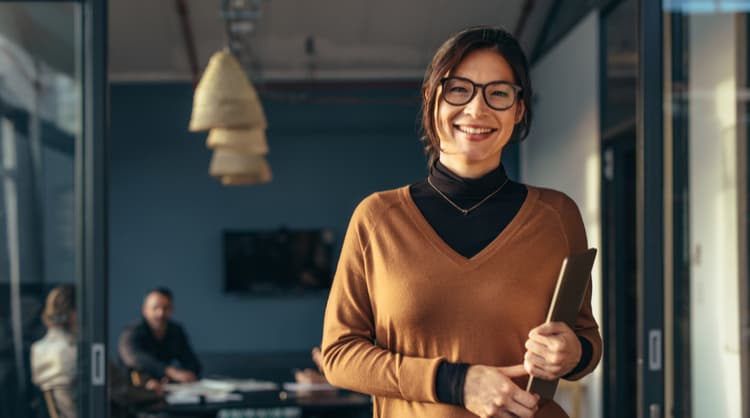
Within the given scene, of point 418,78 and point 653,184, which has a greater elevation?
point 418,78

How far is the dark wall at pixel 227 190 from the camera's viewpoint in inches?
408

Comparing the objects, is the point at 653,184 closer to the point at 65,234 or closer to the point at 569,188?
the point at 65,234

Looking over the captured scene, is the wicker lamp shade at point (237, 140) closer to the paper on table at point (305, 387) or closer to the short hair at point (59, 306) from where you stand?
the paper on table at point (305, 387)

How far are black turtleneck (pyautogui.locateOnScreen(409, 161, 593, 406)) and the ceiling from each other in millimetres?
6937

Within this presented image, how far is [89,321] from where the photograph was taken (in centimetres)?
296

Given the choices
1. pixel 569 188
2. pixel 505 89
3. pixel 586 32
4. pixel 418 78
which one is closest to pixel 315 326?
pixel 418 78

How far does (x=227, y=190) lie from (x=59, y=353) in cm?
721

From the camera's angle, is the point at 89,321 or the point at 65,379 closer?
the point at 89,321

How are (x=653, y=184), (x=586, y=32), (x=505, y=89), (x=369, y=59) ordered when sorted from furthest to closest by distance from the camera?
(x=369, y=59), (x=586, y=32), (x=653, y=184), (x=505, y=89)

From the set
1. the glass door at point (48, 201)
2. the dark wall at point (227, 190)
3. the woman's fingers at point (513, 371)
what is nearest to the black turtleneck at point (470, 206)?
the woman's fingers at point (513, 371)

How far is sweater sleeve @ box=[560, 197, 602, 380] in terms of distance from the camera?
1707 millimetres

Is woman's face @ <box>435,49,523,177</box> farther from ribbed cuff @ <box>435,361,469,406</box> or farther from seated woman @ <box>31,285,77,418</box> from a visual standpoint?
seated woman @ <box>31,285,77,418</box>

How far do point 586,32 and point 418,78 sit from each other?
326cm

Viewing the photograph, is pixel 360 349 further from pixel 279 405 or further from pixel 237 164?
pixel 237 164
